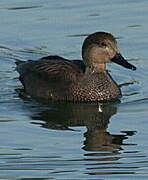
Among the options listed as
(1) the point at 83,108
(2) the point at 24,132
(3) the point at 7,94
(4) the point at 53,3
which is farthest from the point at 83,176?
(4) the point at 53,3

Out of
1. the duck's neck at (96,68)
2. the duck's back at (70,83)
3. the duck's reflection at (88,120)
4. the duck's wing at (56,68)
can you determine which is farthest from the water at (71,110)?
the duck's neck at (96,68)

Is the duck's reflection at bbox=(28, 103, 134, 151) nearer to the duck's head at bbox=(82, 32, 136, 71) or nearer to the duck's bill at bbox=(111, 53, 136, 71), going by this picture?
the duck's bill at bbox=(111, 53, 136, 71)

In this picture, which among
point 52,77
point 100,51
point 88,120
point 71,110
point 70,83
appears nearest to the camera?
point 88,120

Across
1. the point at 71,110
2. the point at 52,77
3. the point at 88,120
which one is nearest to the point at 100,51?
the point at 52,77

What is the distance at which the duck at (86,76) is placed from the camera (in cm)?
1641

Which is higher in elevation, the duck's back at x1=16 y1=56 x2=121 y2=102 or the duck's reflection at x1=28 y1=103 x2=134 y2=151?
the duck's back at x1=16 y1=56 x2=121 y2=102

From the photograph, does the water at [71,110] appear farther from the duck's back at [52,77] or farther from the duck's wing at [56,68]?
the duck's wing at [56,68]

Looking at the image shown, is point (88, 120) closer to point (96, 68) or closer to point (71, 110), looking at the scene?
point (71, 110)

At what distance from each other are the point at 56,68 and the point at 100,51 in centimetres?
83

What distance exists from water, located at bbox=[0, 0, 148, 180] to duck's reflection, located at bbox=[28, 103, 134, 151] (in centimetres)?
1

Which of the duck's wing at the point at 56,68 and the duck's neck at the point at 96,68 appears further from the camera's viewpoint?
the duck's neck at the point at 96,68

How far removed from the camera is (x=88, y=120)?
1514cm

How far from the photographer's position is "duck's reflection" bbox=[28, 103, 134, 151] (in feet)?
44.9

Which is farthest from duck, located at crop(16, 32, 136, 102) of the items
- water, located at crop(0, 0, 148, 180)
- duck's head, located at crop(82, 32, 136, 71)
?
water, located at crop(0, 0, 148, 180)
